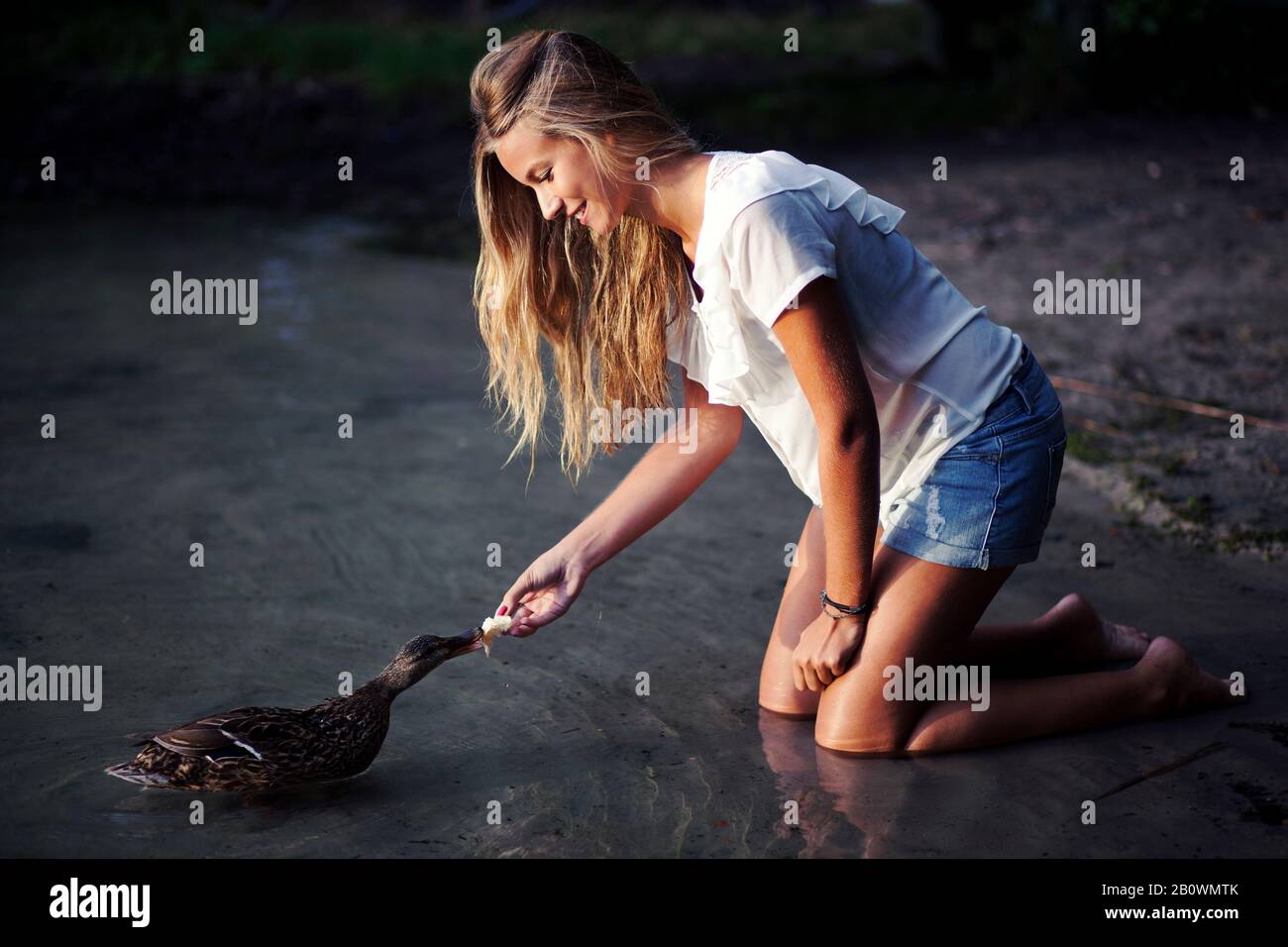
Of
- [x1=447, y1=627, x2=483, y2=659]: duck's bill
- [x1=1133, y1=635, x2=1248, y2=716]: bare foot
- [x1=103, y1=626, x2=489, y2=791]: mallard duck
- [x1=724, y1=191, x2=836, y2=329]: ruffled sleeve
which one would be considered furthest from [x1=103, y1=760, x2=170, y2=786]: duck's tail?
[x1=1133, y1=635, x2=1248, y2=716]: bare foot

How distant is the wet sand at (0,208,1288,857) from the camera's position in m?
3.12

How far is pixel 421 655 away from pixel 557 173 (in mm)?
1253

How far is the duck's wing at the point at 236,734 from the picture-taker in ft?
10.2

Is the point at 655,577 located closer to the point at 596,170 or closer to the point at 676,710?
the point at 676,710

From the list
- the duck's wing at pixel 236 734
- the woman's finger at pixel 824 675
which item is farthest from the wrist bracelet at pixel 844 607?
the duck's wing at pixel 236 734

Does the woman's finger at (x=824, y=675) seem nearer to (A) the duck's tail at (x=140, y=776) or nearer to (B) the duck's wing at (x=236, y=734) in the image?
(B) the duck's wing at (x=236, y=734)

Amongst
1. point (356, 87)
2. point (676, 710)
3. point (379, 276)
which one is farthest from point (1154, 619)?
point (356, 87)

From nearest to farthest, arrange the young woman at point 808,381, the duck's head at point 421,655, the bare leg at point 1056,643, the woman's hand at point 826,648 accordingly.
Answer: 1. the young woman at point 808,381
2. the woman's hand at point 826,648
3. the duck's head at point 421,655
4. the bare leg at point 1056,643

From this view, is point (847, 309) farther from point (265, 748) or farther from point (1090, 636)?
point (265, 748)

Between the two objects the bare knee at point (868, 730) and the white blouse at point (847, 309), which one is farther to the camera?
the bare knee at point (868, 730)

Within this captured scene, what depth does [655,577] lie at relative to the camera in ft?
15.0

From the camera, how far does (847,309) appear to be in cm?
319

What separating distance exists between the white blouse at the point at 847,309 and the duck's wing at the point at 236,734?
4.34 ft

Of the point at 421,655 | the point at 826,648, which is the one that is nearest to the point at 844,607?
the point at 826,648
